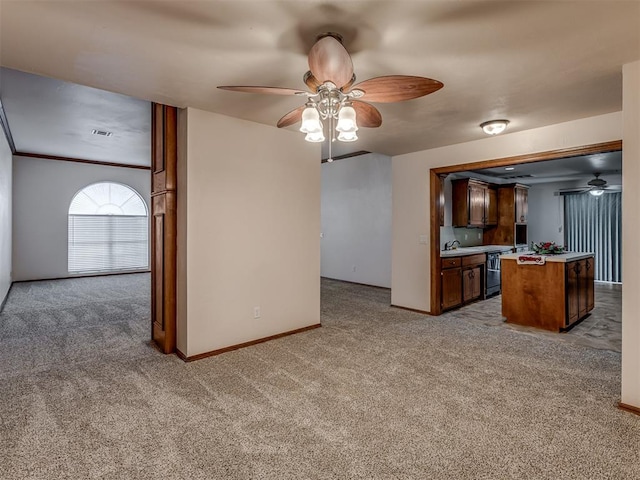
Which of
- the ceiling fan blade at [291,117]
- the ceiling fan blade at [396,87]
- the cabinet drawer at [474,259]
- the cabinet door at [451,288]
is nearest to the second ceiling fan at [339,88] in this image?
the ceiling fan blade at [396,87]

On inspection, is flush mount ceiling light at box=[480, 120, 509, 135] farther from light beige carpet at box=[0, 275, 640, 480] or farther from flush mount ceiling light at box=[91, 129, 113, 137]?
flush mount ceiling light at box=[91, 129, 113, 137]

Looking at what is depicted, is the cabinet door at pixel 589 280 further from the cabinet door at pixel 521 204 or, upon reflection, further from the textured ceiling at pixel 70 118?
the textured ceiling at pixel 70 118

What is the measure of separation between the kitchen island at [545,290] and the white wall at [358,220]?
8.45 ft

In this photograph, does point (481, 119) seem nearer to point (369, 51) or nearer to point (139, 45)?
point (369, 51)

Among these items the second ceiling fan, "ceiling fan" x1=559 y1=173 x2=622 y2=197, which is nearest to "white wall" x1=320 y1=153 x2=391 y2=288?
"ceiling fan" x1=559 y1=173 x2=622 y2=197

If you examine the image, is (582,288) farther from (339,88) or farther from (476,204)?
(339,88)

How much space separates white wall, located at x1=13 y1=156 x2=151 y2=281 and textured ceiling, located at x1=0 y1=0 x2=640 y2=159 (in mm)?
6359

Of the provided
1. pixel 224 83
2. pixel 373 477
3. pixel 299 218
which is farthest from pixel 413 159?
pixel 373 477

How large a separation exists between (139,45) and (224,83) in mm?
660

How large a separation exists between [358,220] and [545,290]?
3873 mm

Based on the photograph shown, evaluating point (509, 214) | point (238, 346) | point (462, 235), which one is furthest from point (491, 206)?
point (238, 346)

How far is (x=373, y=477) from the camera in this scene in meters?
1.74

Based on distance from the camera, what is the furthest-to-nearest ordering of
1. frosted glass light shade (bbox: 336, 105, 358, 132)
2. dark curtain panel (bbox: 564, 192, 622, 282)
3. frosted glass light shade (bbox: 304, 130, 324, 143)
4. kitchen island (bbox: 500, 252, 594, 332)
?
dark curtain panel (bbox: 564, 192, 622, 282) < kitchen island (bbox: 500, 252, 594, 332) < frosted glass light shade (bbox: 304, 130, 324, 143) < frosted glass light shade (bbox: 336, 105, 358, 132)

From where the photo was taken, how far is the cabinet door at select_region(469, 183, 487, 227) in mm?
6543
